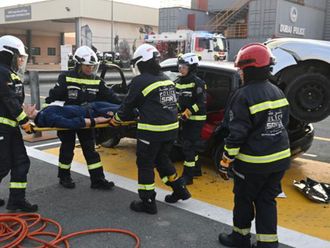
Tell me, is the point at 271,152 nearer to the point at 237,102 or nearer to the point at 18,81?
the point at 237,102

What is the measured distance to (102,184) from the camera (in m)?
5.34

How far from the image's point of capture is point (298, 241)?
13.0 ft

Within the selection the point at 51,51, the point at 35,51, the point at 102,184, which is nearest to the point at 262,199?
the point at 102,184

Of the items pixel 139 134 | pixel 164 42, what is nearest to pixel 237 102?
pixel 139 134

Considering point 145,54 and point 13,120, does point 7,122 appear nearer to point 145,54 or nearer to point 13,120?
point 13,120

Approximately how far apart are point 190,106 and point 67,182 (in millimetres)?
1926

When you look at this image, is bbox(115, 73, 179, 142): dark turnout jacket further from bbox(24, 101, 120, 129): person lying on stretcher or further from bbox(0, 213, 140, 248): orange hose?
bbox(0, 213, 140, 248): orange hose

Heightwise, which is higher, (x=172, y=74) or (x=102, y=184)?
(x=172, y=74)

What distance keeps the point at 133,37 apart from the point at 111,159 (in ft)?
123

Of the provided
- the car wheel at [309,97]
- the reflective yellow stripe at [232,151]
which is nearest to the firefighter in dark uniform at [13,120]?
the reflective yellow stripe at [232,151]

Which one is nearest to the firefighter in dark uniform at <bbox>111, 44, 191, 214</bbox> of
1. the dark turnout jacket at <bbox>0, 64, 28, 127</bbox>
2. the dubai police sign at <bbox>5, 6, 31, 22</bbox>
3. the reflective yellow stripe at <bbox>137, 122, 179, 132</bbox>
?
the reflective yellow stripe at <bbox>137, 122, 179, 132</bbox>

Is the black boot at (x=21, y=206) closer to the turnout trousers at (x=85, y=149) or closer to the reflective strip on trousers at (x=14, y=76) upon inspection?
the turnout trousers at (x=85, y=149)

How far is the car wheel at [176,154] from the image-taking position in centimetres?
640

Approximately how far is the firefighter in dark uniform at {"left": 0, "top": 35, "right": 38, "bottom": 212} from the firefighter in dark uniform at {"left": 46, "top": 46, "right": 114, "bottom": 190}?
681mm
